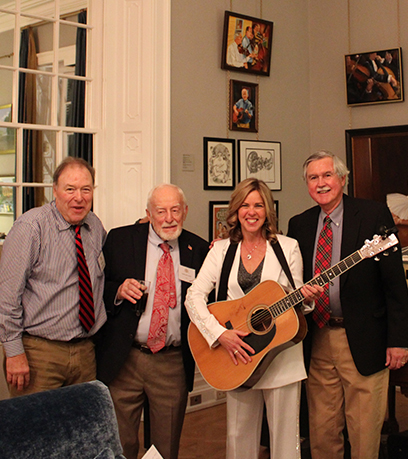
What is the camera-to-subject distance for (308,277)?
2.50m

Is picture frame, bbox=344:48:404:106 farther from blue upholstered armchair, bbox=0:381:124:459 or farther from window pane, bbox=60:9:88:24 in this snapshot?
blue upholstered armchair, bbox=0:381:124:459

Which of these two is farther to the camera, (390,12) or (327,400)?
(390,12)

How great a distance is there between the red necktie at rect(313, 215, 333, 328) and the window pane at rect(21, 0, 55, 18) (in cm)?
267

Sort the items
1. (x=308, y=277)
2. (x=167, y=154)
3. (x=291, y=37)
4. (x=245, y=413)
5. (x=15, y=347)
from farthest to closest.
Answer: (x=291, y=37), (x=167, y=154), (x=308, y=277), (x=245, y=413), (x=15, y=347)

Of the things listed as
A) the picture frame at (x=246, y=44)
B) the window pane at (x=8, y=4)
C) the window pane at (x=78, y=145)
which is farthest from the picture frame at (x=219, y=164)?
the window pane at (x=8, y=4)

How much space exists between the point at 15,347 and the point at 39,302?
22 cm

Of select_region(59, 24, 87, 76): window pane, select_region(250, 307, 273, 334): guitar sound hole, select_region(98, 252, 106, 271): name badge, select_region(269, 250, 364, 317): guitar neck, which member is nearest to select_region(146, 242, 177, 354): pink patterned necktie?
select_region(98, 252, 106, 271): name badge

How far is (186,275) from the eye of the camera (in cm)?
250

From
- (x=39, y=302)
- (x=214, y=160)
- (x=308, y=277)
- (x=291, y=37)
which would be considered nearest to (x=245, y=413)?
(x=308, y=277)

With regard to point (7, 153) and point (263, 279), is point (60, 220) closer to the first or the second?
point (263, 279)

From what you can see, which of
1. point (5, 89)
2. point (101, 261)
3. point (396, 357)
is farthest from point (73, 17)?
point (396, 357)

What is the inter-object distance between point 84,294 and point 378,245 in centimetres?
136

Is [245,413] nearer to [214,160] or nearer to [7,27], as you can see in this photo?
[214,160]

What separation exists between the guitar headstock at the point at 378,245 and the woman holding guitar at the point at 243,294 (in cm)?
26
